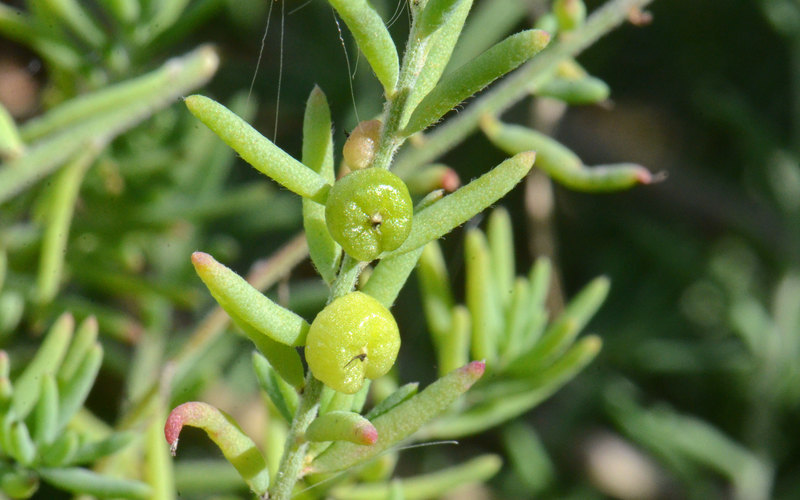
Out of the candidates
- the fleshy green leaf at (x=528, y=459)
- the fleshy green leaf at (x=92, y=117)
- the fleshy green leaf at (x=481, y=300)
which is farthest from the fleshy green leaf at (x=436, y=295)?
the fleshy green leaf at (x=528, y=459)

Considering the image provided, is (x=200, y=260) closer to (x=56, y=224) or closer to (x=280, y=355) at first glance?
(x=280, y=355)

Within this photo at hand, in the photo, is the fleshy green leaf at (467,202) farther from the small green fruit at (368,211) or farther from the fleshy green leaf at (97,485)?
the fleshy green leaf at (97,485)

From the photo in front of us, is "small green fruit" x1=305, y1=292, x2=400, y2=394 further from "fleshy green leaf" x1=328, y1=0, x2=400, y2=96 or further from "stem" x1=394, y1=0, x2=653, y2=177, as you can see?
"stem" x1=394, y1=0, x2=653, y2=177

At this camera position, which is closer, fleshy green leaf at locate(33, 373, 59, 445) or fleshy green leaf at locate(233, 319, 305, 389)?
fleshy green leaf at locate(233, 319, 305, 389)

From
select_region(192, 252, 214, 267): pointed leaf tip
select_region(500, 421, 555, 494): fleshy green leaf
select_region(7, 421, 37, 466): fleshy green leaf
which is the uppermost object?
select_region(192, 252, 214, 267): pointed leaf tip

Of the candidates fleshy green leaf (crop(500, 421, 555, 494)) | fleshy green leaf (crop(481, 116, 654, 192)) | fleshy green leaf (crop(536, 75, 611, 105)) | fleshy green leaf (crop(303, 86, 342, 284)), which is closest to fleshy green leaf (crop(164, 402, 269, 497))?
fleshy green leaf (crop(303, 86, 342, 284))

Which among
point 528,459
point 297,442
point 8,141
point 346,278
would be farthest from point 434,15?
point 528,459
